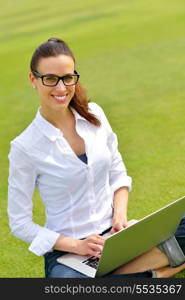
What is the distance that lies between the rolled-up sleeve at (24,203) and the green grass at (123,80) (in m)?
0.68

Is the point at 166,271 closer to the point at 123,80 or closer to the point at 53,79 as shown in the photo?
the point at 53,79

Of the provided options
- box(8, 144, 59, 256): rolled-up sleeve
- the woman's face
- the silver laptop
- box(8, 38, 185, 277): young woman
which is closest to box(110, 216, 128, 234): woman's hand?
box(8, 38, 185, 277): young woman

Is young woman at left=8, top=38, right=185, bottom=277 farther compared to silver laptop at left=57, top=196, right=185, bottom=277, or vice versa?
young woman at left=8, top=38, right=185, bottom=277

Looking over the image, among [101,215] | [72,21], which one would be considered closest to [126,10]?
[72,21]

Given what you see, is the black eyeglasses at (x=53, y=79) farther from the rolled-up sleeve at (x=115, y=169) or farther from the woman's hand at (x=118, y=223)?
the woman's hand at (x=118, y=223)

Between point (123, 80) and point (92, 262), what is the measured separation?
429 centimetres

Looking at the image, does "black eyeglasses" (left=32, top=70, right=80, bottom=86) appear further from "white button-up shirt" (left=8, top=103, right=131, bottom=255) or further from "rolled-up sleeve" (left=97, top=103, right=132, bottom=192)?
"rolled-up sleeve" (left=97, top=103, right=132, bottom=192)

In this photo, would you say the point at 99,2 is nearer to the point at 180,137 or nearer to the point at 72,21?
the point at 72,21

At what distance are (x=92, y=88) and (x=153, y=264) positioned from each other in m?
4.00

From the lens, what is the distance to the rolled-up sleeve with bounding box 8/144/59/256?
2742 millimetres

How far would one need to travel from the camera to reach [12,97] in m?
6.77

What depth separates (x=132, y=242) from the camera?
2.70m

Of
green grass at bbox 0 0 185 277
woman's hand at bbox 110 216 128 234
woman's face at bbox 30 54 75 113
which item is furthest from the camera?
green grass at bbox 0 0 185 277

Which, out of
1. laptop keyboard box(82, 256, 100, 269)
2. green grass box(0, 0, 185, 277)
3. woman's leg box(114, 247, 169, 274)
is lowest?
green grass box(0, 0, 185, 277)
